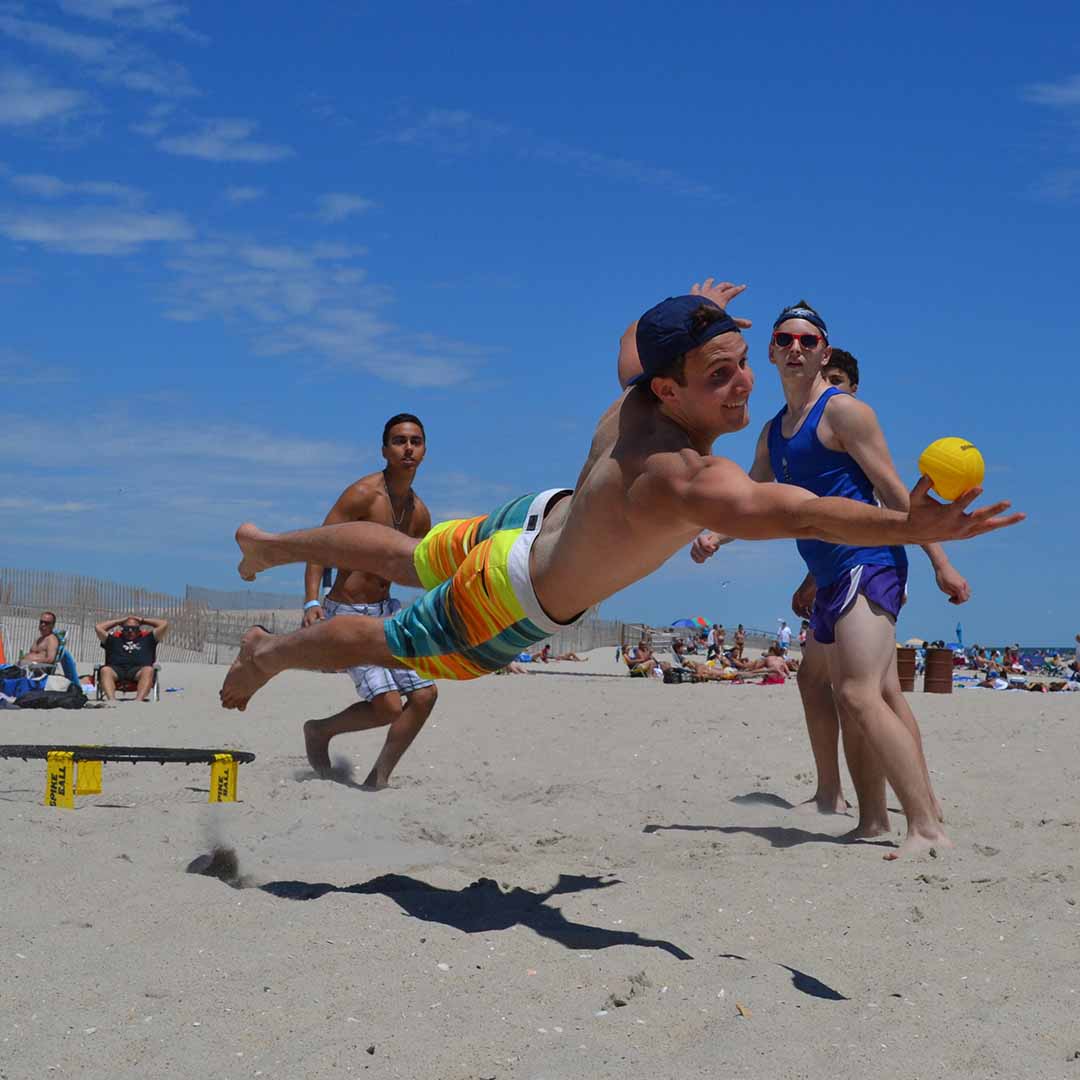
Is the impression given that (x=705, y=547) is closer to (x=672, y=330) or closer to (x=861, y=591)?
(x=861, y=591)

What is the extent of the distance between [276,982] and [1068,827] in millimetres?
3896

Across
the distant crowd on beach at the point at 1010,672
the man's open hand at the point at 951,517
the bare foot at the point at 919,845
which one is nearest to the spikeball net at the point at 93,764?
the bare foot at the point at 919,845

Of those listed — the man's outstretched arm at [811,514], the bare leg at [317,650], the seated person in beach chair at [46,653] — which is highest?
the man's outstretched arm at [811,514]

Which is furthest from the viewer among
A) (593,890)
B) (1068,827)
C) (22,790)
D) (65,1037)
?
(22,790)

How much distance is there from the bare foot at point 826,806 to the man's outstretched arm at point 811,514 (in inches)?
123

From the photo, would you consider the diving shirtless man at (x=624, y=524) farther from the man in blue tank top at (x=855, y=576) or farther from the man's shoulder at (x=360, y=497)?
the man's shoulder at (x=360, y=497)

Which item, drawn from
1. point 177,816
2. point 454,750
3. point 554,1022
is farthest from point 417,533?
point 554,1022

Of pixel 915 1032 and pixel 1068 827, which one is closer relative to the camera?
pixel 915 1032

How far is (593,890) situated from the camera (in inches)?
173

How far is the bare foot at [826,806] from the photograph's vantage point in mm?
6109

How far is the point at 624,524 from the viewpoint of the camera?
3.72m

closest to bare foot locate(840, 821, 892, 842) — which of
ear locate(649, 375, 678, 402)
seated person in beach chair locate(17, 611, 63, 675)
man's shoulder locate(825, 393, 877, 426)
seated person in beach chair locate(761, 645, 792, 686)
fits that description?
man's shoulder locate(825, 393, 877, 426)

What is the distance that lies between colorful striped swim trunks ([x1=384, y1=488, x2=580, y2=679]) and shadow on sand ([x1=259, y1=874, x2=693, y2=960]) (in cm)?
79

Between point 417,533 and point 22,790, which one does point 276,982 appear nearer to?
point 22,790
